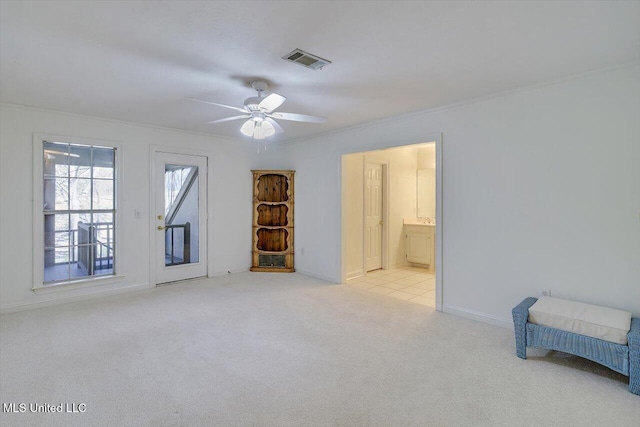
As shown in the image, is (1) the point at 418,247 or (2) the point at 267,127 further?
(1) the point at 418,247

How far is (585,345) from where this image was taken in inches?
95.7

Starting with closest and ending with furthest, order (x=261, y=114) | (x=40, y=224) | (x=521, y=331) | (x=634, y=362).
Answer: (x=634, y=362) → (x=521, y=331) → (x=261, y=114) → (x=40, y=224)

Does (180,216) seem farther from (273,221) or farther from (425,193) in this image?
(425,193)

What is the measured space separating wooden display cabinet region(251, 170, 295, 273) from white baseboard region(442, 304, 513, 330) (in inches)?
115

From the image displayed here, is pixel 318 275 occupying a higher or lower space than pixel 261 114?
lower

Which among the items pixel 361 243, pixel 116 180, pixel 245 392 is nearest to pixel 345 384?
pixel 245 392

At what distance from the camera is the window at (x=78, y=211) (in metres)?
4.15

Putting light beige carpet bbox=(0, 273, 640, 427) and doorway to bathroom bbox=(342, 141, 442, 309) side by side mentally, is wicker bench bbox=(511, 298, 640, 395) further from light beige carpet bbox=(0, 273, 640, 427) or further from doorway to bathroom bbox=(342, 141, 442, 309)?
doorway to bathroom bbox=(342, 141, 442, 309)

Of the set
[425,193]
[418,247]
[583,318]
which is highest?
[425,193]

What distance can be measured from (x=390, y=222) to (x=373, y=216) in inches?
18.6

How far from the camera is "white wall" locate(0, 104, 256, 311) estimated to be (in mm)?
3834

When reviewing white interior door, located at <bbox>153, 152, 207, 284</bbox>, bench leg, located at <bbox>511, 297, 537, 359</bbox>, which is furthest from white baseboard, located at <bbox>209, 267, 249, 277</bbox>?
bench leg, located at <bbox>511, 297, 537, 359</bbox>

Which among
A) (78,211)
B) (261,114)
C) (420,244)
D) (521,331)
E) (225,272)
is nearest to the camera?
(521,331)

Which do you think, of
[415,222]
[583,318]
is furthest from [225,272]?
[583,318]
